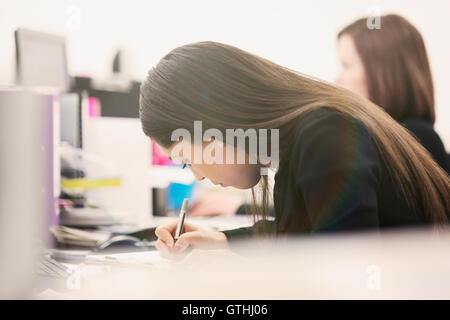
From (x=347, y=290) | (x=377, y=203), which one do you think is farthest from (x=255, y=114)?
(x=347, y=290)

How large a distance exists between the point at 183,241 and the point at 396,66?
0.68m

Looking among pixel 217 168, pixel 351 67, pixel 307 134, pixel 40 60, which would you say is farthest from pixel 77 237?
pixel 351 67

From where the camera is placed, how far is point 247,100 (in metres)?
0.84

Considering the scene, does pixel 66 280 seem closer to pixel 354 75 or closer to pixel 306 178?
pixel 306 178

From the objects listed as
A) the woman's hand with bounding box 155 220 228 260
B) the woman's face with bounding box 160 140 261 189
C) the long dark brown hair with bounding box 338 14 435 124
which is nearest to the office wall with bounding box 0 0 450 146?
the long dark brown hair with bounding box 338 14 435 124

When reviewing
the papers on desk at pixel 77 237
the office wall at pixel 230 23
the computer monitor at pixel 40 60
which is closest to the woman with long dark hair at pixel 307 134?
the office wall at pixel 230 23

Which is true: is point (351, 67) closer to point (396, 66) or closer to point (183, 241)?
point (396, 66)

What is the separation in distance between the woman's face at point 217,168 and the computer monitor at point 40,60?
0.50m

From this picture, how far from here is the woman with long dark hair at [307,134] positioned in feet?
2.56

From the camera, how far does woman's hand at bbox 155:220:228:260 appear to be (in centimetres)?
97

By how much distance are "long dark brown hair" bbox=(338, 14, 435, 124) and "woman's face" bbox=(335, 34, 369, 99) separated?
1 centimetres

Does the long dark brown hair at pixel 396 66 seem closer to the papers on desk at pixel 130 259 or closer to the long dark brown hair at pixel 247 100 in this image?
the long dark brown hair at pixel 247 100

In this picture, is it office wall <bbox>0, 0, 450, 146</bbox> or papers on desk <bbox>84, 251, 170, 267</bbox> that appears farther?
office wall <bbox>0, 0, 450, 146</bbox>

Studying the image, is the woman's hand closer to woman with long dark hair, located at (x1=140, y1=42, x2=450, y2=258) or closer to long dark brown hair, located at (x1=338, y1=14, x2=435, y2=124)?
woman with long dark hair, located at (x1=140, y1=42, x2=450, y2=258)
